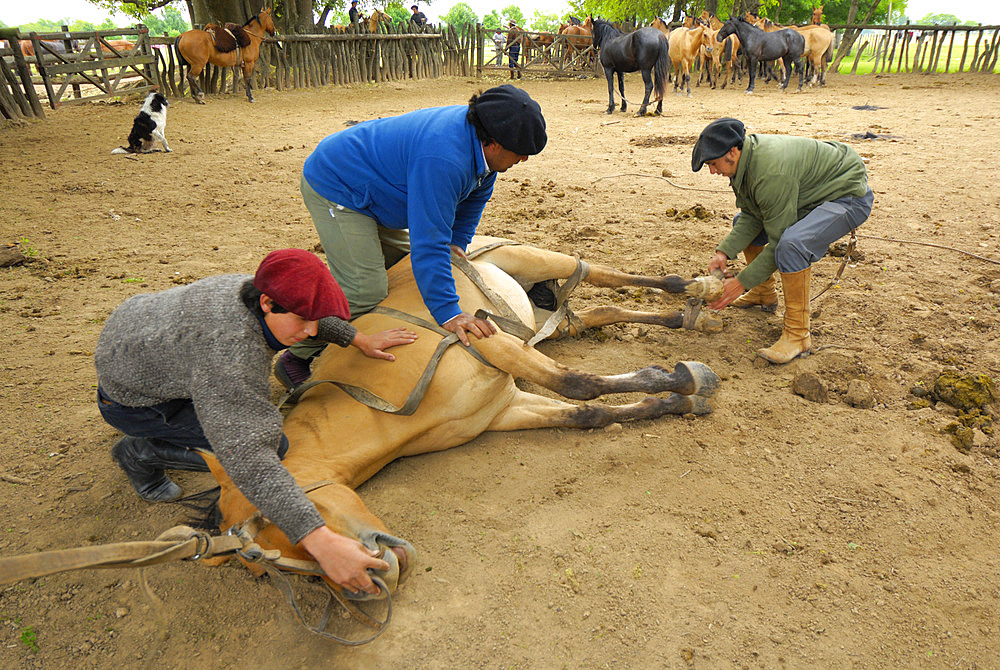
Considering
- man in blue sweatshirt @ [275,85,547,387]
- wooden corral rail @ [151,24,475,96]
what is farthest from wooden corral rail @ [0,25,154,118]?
man in blue sweatshirt @ [275,85,547,387]

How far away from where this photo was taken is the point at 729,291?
340 cm

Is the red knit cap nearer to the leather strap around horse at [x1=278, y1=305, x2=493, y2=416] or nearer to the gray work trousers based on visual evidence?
the leather strap around horse at [x1=278, y1=305, x2=493, y2=416]

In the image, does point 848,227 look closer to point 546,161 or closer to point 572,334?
point 572,334

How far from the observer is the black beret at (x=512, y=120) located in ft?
7.55

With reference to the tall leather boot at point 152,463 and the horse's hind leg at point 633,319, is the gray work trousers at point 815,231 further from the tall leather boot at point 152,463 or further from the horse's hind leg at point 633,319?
the tall leather boot at point 152,463

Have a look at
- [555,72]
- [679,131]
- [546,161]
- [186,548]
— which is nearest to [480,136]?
[186,548]

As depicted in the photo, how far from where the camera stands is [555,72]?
19797 mm

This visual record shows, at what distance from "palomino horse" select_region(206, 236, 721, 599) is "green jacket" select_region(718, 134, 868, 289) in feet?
3.09

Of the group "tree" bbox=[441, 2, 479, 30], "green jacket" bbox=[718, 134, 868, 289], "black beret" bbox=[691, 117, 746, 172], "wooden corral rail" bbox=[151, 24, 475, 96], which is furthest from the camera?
"tree" bbox=[441, 2, 479, 30]

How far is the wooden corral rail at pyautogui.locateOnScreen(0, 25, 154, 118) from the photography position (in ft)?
31.3

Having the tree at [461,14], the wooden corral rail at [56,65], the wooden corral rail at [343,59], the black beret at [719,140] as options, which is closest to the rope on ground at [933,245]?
the black beret at [719,140]

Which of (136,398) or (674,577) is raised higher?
(136,398)

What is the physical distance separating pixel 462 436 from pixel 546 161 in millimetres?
5769

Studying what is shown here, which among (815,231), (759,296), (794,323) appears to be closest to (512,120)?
(815,231)
